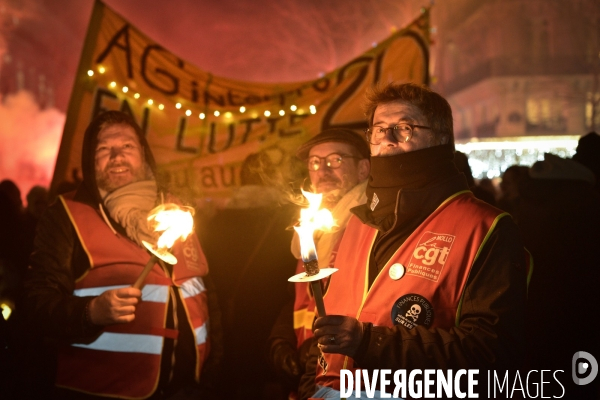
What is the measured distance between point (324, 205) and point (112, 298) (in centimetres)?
137

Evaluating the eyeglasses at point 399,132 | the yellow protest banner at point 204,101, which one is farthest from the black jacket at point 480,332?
the yellow protest banner at point 204,101

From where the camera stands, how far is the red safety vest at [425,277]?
2.13m

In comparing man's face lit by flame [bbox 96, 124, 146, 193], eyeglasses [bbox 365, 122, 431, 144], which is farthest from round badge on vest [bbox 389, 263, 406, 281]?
man's face lit by flame [bbox 96, 124, 146, 193]

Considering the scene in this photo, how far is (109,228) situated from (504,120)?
35272 mm

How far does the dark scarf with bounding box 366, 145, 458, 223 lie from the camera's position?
245 cm

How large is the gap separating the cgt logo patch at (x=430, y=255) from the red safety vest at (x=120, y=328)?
1.47m

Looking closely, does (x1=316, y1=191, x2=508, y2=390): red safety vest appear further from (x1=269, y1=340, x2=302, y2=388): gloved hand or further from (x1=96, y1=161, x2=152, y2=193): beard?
(x1=96, y1=161, x2=152, y2=193): beard

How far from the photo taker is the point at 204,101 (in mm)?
6152

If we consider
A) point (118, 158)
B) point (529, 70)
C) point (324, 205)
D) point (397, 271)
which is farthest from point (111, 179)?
point (529, 70)

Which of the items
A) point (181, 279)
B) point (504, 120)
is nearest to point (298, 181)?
point (181, 279)

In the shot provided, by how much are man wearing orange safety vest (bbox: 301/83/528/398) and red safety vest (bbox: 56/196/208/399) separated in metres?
0.89

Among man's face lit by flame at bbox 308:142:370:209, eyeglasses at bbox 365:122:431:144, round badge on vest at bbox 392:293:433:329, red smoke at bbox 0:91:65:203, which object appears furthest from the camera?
red smoke at bbox 0:91:65:203

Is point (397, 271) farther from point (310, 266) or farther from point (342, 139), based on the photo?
point (342, 139)

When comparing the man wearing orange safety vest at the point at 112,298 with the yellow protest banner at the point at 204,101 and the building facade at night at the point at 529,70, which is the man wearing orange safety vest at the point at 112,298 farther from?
the building facade at night at the point at 529,70
